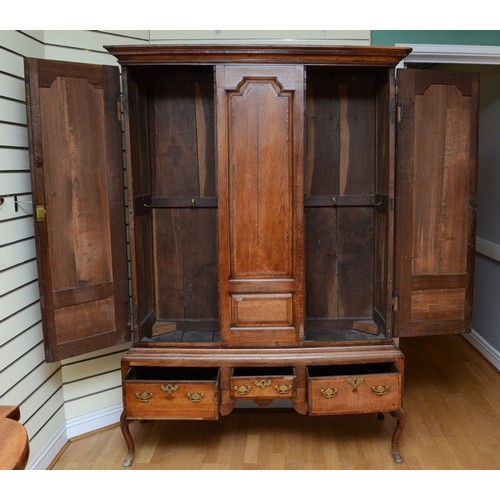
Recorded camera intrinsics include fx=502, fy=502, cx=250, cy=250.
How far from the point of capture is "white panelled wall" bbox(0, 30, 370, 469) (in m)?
2.41

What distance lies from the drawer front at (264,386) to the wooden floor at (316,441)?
17.1 inches

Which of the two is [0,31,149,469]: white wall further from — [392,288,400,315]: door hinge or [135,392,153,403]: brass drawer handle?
[392,288,400,315]: door hinge

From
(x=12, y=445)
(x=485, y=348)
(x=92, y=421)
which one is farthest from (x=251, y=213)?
(x=485, y=348)

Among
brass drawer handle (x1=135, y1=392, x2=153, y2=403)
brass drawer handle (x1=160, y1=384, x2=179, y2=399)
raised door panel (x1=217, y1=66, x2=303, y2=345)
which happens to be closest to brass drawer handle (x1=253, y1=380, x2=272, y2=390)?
raised door panel (x1=217, y1=66, x2=303, y2=345)

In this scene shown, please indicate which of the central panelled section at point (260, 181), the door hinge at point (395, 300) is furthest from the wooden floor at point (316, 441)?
the central panelled section at point (260, 181)

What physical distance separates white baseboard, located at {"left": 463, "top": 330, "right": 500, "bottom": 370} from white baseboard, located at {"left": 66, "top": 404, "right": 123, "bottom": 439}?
9.54 ft

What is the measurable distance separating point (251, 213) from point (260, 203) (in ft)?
0.23

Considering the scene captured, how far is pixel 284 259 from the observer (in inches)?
104

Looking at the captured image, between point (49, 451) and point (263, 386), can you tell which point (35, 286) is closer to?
point (49, 451)

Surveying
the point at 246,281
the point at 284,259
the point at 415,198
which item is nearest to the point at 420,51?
the point at 415,198

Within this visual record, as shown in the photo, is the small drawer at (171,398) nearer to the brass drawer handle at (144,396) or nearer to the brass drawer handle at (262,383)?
the brass drawer handle at (144,396)

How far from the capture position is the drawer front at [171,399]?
2588 millimetres

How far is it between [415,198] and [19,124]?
2.11 m

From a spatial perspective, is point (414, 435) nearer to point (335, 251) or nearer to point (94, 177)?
point (335, 251)
